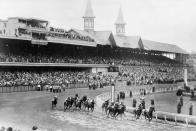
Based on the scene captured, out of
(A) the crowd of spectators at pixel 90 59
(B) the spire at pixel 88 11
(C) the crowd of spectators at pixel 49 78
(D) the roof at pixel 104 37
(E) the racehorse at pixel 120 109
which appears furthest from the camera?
(B) the spire at pixel 88 11

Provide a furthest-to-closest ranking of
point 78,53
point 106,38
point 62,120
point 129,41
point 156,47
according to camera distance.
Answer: point 156,47 → point 129,41 → point 106,38 → point 78,53 → point 62,120

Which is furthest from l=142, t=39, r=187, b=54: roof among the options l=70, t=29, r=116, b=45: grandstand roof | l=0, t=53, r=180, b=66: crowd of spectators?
l=70, t=29, r=116, b=45: grandstand roof

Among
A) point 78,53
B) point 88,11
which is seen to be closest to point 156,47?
point 88,11

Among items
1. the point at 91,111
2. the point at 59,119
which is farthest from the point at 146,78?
the point at 59,119

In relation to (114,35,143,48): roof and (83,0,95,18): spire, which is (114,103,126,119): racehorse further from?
(83,0,95,18): spire

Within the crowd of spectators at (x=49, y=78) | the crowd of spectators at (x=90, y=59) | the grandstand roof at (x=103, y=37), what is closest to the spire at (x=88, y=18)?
the crowd of spectators at (x=90, y=59)

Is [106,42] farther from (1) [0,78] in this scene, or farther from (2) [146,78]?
(1) [0,78]

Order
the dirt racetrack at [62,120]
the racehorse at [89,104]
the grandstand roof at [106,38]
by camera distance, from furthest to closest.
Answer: the grandstand roof at [106,38] < the racehorse at [89,104] < the dirt racetrack at [62,120]

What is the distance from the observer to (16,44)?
1730 inches

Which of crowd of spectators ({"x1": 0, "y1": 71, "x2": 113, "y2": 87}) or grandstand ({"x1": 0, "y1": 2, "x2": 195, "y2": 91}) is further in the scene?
grandstand ({"x1": 0, "y1": 2, "x2": 195, "y2": 91})

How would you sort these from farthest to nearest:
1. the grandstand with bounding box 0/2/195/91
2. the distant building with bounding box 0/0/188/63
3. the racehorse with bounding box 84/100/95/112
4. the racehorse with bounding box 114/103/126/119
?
1. the distant building with bounding box 0/0/188/63
2. the grandstand with bounding box 0/2/195/91
3. the racehorse with bounding box 84/100/95/112
4. the racehorse with bounding box 114/103/126/119

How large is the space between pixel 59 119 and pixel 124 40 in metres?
48.1

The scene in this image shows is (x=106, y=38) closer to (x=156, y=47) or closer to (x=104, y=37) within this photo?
(x=104, y=37)

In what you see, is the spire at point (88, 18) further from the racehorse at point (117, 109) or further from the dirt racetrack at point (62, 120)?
the racehorse at point (117, 109)
